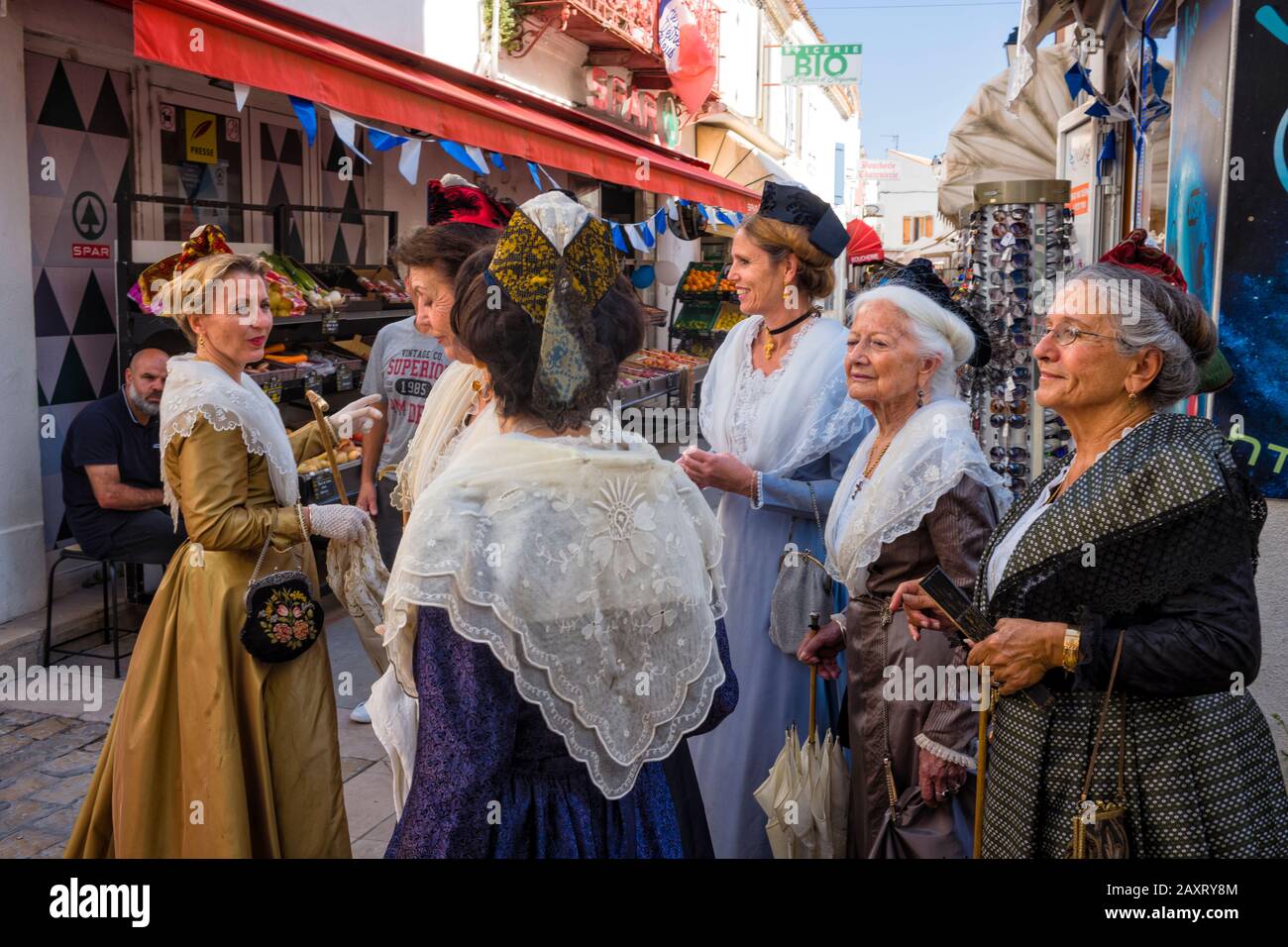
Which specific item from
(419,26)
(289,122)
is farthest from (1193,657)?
(419,26)

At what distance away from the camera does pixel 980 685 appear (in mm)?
2447

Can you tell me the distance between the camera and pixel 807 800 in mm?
3047

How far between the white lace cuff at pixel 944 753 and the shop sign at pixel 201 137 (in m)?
6.54

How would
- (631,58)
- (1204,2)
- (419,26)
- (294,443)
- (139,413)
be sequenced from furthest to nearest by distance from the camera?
(631,58), (419,26), (139,413), (1204,2), (294,443)

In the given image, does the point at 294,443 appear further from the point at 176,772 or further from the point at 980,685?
the point at 980,685

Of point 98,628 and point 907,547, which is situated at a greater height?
point 907,547

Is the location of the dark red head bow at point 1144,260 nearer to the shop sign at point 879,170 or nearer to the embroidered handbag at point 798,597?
the embroidered handbag at point 798,597

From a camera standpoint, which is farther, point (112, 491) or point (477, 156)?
point (477, 156)

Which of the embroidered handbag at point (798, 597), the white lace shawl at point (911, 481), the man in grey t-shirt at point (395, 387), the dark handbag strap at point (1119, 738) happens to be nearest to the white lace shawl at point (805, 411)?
the embroidered handbag at point (798, 597)

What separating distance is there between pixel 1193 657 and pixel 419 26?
365 inches

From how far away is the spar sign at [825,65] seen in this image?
48.4 ft

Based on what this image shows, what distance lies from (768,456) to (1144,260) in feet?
4.72

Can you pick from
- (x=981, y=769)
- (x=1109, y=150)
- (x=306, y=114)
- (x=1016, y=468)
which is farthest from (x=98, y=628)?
(x=1109, y=150)

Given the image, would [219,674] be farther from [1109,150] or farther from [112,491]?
[1109,150]
